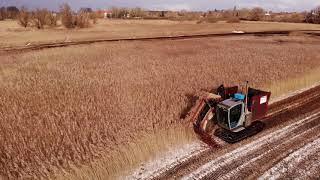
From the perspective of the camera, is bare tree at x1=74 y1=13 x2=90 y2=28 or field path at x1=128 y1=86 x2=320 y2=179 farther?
bare tree at x1=74 y1=13 x2=90 y2=28

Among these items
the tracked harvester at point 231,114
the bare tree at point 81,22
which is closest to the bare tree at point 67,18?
the bare tree at point 81,22

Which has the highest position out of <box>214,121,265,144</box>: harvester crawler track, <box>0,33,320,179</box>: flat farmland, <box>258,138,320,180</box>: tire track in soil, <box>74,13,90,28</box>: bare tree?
<box>74,13,90,28</box>: bare tree

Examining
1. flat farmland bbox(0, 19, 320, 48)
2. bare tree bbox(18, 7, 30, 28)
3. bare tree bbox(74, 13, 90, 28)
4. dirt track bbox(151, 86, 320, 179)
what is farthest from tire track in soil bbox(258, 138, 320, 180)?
bare tree bbox(18, 7, 30, 28)

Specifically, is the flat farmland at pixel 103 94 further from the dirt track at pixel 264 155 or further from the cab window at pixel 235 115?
the cab window at pixel 235 115

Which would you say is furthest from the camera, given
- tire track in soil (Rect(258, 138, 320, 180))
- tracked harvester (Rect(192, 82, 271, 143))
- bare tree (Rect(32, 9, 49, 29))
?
bare tree (Rect(32, 9, 49, 29))

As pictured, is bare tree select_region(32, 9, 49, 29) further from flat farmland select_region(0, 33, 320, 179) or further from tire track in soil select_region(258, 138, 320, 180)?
tire track in soil select_region(258, 138, 320, 180)

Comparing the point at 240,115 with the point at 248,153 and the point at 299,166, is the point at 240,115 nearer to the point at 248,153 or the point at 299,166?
the point at 248,153
